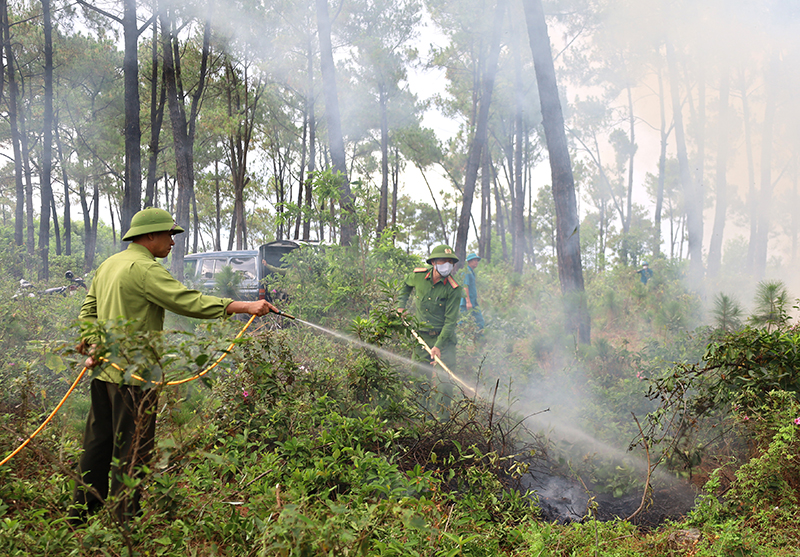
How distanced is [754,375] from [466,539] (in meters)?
2.26

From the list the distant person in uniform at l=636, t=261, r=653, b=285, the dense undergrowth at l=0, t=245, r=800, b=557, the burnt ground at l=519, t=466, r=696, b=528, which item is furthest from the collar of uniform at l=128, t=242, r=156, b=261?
the distant person in uniform at l=636, t=261, r=653, b=285

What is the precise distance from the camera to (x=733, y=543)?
2.41 meters

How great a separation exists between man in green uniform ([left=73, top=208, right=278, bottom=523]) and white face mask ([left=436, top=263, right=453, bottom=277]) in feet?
9.31

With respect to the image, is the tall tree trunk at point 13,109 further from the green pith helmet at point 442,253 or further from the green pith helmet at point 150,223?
the green pith helmet at point 150,223

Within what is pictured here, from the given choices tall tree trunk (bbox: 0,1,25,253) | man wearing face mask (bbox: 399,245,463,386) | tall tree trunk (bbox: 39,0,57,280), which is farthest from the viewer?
tall tree trunk (bbox: 0,1,25,253)

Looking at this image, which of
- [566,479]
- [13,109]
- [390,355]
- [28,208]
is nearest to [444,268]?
[390,355]

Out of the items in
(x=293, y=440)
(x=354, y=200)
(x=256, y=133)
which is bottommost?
(x=293, y=440)

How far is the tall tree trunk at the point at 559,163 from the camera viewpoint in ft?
23.6

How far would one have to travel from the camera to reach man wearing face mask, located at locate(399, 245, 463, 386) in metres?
5.15

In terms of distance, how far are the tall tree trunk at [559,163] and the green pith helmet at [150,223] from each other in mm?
5689

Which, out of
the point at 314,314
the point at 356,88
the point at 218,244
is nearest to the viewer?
the point at 314,314

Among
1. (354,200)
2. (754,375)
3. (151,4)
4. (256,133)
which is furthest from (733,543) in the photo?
(256,133)

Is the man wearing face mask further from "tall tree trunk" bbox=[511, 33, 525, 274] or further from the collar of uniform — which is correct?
"tall tree trunk" bbox=[511, 33, 525, 274]

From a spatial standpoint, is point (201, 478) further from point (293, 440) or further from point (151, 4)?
point (151, 4)
